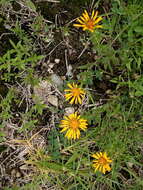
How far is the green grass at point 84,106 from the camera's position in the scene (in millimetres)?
2191

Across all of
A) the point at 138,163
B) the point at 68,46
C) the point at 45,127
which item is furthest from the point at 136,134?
the point at 68,46

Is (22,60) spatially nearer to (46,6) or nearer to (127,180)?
(46,6)

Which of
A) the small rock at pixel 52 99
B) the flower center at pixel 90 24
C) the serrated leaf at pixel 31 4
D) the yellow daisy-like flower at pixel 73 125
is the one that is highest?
the serrated leaf at pixel 31 4

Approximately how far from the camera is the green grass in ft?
7.19

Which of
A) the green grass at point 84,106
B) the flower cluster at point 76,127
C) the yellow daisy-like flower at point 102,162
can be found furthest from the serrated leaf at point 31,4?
the yellow daisy-like flower at point 102,162

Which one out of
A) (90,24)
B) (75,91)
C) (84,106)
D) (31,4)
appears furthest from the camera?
(84,106)

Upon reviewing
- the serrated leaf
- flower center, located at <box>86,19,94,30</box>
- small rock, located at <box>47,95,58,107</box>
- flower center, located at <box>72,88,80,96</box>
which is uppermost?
the serrated leaf

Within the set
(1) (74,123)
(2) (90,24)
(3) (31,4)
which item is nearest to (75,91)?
(1) (74,123)

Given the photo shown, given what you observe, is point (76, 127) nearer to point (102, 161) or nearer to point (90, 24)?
point (102, 161)

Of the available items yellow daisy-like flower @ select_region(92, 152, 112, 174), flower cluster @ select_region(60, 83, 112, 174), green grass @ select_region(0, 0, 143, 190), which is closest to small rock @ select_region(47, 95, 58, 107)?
green grass @ select_region(0, 0, 143, 190)

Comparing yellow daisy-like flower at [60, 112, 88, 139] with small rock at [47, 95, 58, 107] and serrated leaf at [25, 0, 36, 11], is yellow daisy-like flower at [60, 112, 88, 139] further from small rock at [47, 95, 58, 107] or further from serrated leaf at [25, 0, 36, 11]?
serrated leaf at [25, 0, 36, 11]

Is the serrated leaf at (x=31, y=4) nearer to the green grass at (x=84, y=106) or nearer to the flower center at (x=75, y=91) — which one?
the green grass at (x=84, y=106)

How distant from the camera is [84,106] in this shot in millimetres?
2342

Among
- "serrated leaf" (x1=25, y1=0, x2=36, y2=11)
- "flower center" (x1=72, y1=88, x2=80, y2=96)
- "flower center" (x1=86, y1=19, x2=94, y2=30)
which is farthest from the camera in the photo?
"serrated leaf" (x1=25, y1=0, x2=36, y2=11)
